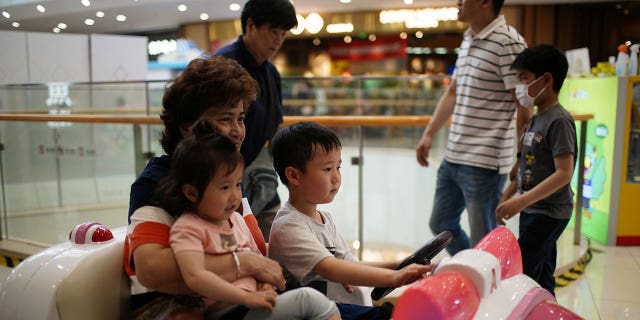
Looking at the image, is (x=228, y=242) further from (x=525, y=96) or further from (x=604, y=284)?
(x=604, y=284)

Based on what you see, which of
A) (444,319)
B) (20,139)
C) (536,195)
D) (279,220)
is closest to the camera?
(444,319)

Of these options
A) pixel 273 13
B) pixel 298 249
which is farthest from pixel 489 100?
pixel 298 249

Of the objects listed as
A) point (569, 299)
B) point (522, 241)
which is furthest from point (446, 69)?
point (522, 241)

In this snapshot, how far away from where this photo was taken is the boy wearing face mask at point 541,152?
208 centimetres

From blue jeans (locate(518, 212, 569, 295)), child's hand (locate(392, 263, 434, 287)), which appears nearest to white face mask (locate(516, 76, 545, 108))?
blue jeans (locate(518, 212, 569, 295))

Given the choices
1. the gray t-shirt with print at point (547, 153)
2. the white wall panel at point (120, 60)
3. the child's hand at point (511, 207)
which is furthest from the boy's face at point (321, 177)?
the white wall panel at point (120, 60)

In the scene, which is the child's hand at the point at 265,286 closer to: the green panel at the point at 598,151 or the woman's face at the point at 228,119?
the woman's face at the point at 228,119

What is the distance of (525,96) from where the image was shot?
2201 millimetres

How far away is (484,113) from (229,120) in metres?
1.39

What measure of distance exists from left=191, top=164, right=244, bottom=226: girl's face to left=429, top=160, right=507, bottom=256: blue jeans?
1.46 m

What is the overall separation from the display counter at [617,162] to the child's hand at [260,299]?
3264 mm

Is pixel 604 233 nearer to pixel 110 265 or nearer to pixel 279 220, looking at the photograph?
pixel 279 220

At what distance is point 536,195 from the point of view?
2012 millimetres

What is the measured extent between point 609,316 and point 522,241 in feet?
3.45
